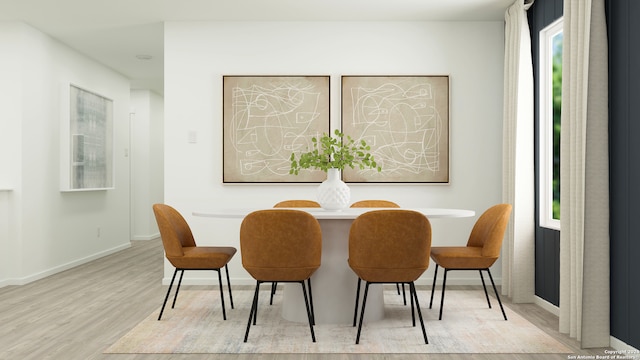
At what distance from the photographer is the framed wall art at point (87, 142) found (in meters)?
6.37

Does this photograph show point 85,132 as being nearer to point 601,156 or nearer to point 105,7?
point 105,7

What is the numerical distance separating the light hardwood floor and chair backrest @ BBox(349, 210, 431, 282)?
1.58 ft

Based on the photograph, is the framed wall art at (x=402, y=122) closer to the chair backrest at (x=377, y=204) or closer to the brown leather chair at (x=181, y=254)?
the chair backrest at (x=377, y=204)

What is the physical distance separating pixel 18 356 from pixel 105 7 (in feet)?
10.5

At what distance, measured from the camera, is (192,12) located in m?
5.19

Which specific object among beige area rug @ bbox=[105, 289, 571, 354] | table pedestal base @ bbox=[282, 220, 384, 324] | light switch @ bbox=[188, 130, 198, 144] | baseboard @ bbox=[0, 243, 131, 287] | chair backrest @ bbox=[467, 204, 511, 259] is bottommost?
baseboard @ bbox=[0, 243, 131, 287]

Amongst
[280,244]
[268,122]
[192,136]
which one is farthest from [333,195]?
[192,136]

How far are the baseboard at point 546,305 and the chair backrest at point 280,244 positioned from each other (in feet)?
6.73

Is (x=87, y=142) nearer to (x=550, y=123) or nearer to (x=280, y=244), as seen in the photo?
(x=280, y=244)

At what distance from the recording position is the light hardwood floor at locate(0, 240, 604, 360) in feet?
10.2

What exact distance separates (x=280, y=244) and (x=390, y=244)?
643mm

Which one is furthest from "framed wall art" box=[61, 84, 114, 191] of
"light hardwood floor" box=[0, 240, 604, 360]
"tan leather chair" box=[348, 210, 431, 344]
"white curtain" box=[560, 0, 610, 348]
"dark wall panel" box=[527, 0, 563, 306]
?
"white curtain" box=[560, 0, 610, 348]

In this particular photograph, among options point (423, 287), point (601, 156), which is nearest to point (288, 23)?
point (423, 287)

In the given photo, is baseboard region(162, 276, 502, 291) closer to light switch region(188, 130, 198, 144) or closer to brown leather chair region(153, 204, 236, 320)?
light switch region(188, 130, 198, 144)
